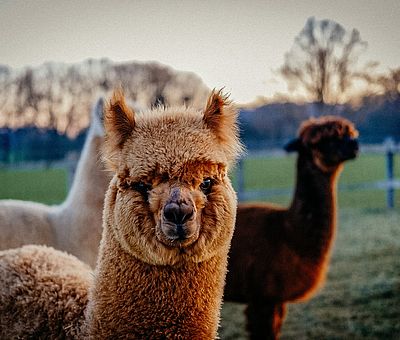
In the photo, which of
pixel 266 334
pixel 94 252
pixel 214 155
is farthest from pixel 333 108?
pixel 214 155

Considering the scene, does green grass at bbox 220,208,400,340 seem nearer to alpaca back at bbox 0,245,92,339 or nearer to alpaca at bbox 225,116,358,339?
alpaca at bbox 225,116,358,339

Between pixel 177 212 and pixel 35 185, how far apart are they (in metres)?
7.50

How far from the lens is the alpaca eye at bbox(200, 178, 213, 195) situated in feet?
4.52

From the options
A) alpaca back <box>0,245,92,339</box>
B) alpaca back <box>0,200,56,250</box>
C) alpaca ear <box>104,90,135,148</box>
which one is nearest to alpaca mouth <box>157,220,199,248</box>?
alpaca ear <box>104,90,135,148</box>

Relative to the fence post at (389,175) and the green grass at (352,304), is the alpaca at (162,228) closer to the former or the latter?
the green grass at (352,304)

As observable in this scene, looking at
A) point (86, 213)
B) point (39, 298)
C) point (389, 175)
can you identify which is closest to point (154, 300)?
point (39, 298)

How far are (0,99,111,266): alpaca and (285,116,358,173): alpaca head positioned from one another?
1.29 meters

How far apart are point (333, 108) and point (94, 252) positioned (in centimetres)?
327

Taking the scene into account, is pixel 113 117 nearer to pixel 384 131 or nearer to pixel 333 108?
pixel 333 108

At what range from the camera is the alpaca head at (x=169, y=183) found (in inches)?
51.3

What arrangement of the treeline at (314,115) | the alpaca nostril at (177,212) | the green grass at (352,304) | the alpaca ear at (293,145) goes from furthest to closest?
the treeline at (314,115) < the green grass at (352,304) < the alpaca ear at (293,145) < the alpaca nostril at (177,212)

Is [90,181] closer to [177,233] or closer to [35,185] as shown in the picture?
[177,233]

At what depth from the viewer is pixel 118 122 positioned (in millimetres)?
1458

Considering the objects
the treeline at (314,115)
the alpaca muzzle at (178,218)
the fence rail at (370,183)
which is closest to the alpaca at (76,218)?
the treeline at (314,115)
